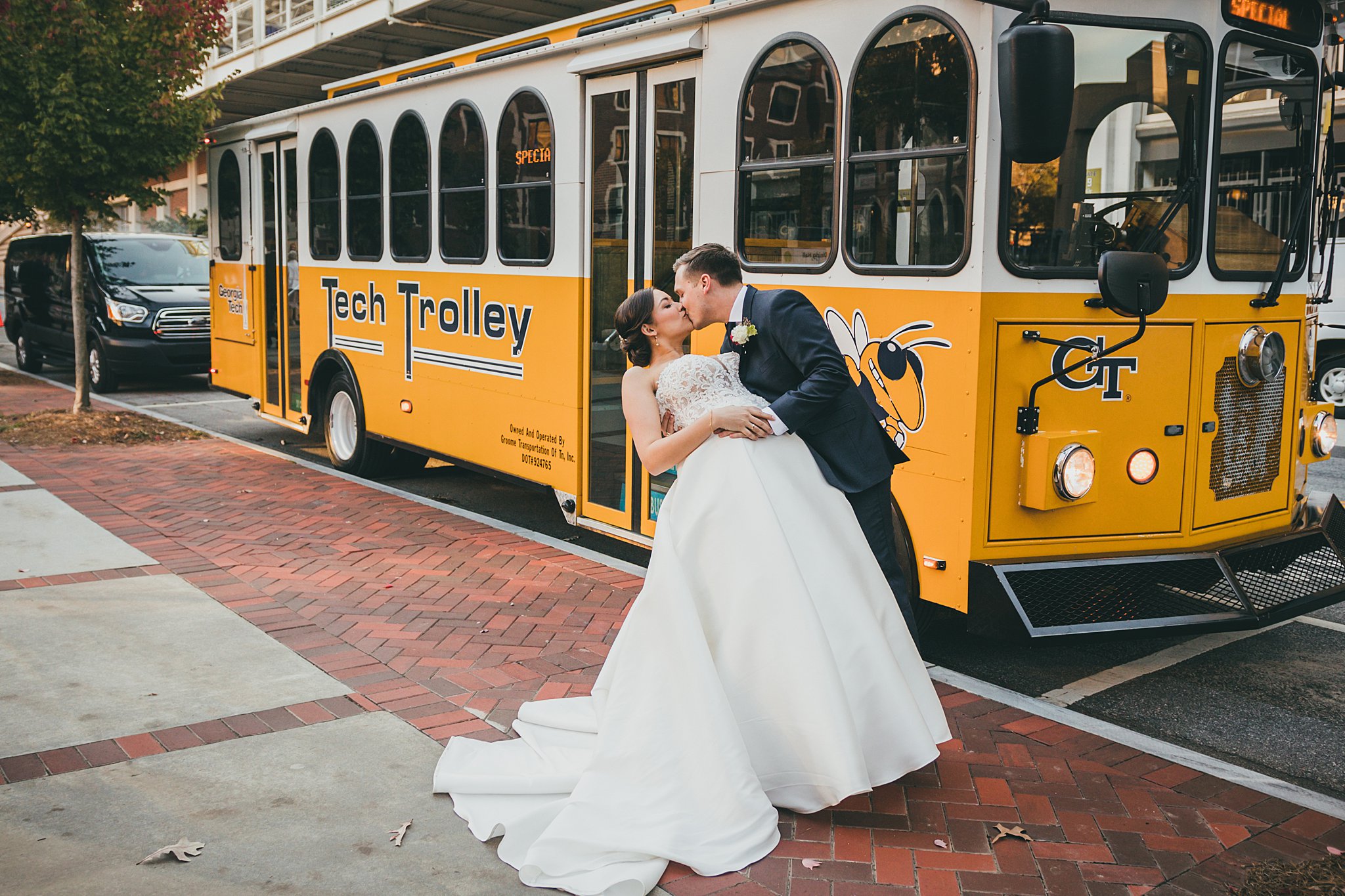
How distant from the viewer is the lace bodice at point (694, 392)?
158 inches

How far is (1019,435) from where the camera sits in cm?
485

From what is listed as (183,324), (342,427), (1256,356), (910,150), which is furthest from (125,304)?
(1256,356)

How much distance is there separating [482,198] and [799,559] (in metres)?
4.68

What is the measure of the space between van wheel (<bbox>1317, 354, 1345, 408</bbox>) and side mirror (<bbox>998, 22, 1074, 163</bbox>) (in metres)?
10.8

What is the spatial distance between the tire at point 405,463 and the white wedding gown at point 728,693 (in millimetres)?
6067

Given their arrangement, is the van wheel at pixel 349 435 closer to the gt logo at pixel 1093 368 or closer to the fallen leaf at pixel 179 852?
the gt logo at pixel 1093 368

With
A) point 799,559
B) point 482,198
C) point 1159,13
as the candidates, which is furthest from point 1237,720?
point 482,198

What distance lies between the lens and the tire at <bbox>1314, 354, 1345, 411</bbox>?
1316cm

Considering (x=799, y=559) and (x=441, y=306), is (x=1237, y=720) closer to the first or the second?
(x=799, y=559)

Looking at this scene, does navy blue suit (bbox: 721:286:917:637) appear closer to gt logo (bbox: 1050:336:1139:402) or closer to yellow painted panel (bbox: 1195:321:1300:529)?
gt logo (bbox: 1050:336:1139:402)

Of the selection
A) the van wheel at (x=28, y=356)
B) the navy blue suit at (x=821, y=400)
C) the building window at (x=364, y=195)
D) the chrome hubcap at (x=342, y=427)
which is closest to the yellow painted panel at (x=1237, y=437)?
the navy blue suit at (x=821, y=400)

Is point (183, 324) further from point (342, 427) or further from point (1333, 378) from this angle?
point (1333, 378)

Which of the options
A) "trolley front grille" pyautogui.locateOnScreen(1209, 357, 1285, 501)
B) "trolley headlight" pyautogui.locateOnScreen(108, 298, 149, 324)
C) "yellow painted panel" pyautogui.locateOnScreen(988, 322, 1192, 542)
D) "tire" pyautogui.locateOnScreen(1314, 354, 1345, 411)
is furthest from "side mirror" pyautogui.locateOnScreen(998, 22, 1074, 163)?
"trolley headlight" pyautogui.locateOnScreen(108, 298, 149, 324)

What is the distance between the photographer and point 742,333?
4.08 metres
